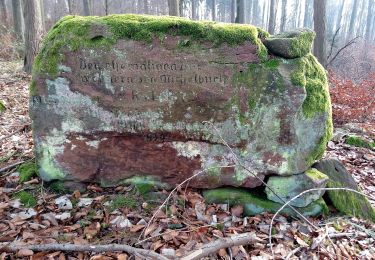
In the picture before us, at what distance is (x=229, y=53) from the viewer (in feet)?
11.8

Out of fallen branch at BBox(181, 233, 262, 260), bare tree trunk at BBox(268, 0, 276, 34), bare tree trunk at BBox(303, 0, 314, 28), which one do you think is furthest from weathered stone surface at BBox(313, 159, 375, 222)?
bare tree trunk at BBox(303, 0, 314, 28)

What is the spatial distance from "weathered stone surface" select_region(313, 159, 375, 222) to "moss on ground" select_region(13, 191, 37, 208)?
325 cm

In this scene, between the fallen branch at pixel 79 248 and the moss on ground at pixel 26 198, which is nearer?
the fallen branch at pixel 79 248

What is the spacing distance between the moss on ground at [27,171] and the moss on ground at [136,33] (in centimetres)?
126

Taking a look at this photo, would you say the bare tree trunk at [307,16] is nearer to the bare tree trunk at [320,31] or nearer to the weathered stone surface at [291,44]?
the bare tree trunk at [320,31]

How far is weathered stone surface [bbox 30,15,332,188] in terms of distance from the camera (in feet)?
11.7

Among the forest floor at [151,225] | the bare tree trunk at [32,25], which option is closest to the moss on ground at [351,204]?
the forest floor at [151,225]

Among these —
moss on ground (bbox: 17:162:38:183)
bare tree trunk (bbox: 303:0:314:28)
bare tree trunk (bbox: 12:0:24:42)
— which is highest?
bare tree trunk (bbox: 303:0:314:28)

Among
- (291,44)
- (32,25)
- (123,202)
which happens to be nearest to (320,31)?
(291,44)

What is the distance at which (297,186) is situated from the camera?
3.78m

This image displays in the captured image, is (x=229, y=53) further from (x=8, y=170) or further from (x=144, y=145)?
(x=8, y=170)

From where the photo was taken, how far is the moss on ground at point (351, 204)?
3842 millimetres

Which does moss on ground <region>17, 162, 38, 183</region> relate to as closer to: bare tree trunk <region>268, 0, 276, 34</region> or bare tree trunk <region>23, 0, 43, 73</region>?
bare tree trunk <region>23, 0, 43, 73</region>

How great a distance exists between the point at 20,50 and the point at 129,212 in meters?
10.7
